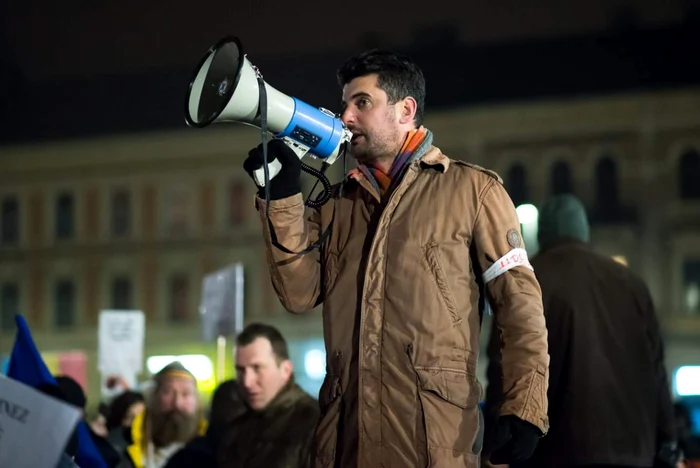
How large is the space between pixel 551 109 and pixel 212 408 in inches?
1386

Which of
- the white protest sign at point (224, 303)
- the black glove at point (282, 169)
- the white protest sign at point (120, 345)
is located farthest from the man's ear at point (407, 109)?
the white protest sign at point (120, 345)

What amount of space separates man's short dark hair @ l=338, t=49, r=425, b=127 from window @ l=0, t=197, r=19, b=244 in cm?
4750

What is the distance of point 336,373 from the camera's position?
3771 millimetres

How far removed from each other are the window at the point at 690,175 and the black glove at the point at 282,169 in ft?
123

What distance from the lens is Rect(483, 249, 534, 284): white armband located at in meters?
3.78

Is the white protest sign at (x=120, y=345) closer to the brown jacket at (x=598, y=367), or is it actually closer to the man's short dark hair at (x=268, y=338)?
the man's short dark hair at (x=268, y=338)

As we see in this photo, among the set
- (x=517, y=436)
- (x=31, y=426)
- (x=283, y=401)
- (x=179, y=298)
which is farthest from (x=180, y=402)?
(x=179, y=298)

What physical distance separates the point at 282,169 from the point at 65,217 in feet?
152

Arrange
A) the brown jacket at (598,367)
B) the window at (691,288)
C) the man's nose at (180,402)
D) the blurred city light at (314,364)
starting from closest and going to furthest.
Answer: the brown jacket at (598,367) < the man's nose at (180,402) < the window at (691,288) < the blurred city light at (314,364)

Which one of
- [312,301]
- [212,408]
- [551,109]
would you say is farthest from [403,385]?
[551,109]

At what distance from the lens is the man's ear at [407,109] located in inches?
156

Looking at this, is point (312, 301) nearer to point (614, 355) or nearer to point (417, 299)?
point (417, 299)

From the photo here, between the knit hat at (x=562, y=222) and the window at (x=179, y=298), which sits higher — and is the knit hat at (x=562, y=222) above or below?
above

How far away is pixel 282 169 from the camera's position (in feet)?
12.7
